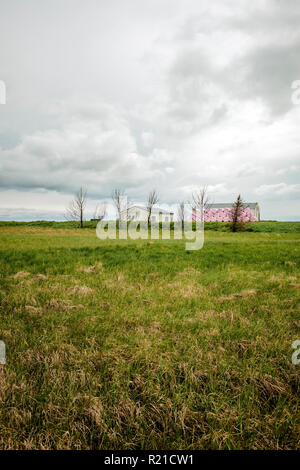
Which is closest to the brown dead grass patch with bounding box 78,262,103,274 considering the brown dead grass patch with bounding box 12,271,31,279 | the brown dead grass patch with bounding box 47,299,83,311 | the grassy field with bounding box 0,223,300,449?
the brown dead grass patch with bounding box 12,271,31,279

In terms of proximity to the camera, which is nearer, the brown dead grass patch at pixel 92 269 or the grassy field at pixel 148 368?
the grassy field at pixel 148 368

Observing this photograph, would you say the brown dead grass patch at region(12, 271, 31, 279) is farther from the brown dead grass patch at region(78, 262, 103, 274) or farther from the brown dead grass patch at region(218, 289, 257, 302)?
the brown dead grass patch at region(218, 289, 257, 302)

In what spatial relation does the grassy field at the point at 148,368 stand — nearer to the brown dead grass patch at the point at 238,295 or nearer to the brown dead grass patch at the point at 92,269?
the brown dead grass patch at the point at 238,295

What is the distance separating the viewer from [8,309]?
5125 millimetres

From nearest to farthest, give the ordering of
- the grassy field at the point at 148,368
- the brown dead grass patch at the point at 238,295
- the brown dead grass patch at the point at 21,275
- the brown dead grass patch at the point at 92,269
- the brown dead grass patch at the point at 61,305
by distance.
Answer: the grassy field at the point at 148,368
the brown dead grass patch at the point at 61,305
the brown dead grass patch at the point at 238,295
the brown dead grass patch at the point at 21,275
the brown dead grass patch at the point at 92,269

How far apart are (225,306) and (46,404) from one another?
14.7 feet

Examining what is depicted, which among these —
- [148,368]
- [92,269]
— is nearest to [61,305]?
[148,368]

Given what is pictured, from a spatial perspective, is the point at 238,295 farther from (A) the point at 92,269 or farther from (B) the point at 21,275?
(B) the point at 21,275

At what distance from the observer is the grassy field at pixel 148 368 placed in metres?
2.21

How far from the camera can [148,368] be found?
3.12 m

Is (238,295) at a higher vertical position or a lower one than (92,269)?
lower

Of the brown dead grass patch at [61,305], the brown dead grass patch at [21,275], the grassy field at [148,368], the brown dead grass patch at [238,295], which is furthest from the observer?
the brown dead grass patch at [21,275]

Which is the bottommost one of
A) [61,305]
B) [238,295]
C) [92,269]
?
[238,295]

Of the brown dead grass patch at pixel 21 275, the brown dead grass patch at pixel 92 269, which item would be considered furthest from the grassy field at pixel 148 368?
the brown dead grass patch at pixel 92 269
